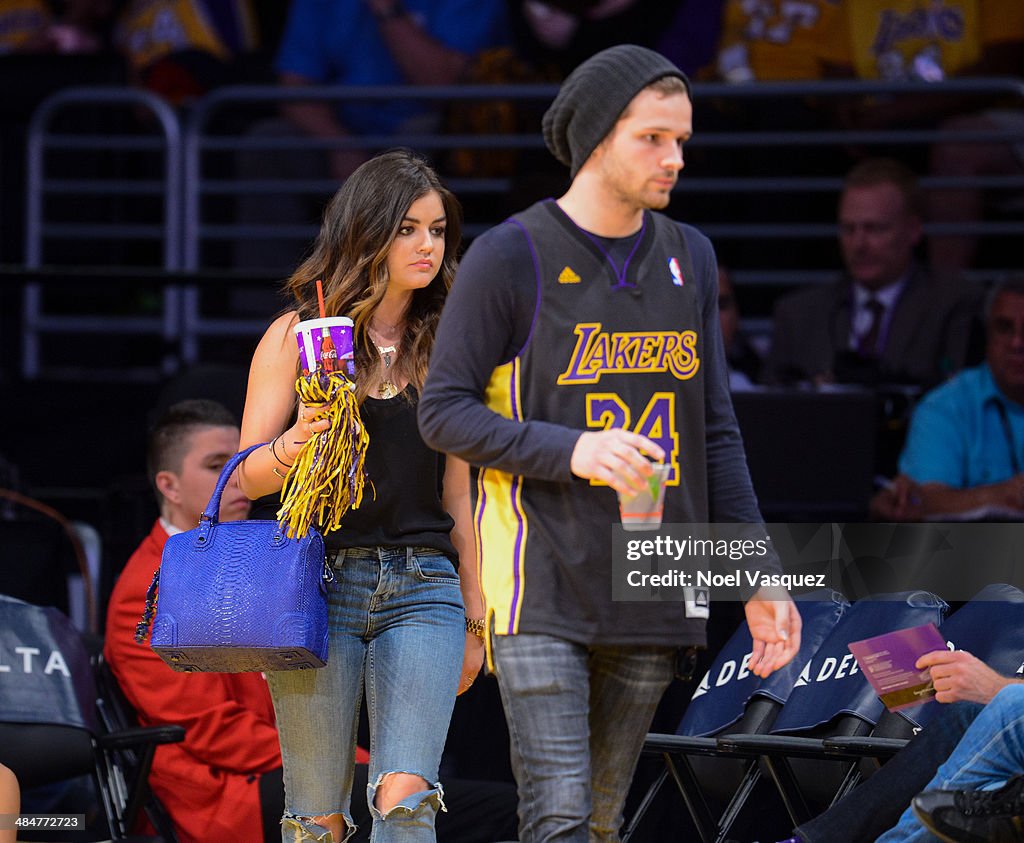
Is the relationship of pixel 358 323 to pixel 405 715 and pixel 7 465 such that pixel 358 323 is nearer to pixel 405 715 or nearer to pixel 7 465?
pixel 405 715

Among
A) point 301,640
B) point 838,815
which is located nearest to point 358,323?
point 301,640

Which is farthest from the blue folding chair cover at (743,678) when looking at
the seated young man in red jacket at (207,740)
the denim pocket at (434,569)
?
the denim pocket at (434,569)

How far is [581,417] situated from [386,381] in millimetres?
636

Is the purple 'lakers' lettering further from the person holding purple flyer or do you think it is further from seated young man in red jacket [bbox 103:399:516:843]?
seated young man in red jacket [bbox 103:399:516:843]

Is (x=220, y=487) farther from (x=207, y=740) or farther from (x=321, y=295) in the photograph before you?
(x=207, y=740)

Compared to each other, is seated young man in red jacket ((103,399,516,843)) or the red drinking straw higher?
the red drinking straw

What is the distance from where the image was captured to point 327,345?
322cm

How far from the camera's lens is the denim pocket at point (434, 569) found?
3.31 metres

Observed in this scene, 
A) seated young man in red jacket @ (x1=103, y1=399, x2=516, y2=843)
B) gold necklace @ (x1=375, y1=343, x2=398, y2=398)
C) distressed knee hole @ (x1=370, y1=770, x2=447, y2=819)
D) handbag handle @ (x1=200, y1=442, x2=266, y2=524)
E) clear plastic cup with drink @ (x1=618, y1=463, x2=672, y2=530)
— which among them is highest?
gold necklace @ (x1=375, y1=343, x2=398, y2=398)

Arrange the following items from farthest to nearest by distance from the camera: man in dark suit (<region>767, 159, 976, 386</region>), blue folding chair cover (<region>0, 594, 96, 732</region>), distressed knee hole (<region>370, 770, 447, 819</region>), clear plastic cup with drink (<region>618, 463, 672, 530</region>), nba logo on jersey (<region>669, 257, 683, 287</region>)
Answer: man in dark suit (<region>767, 159, 976, 386</region>) < blue folding chair cover (<region>0, 594, 96, 732</region>) < distressed knee hole (<region>370, 770, 447, 819</region>) < nba logo on jersey (<region>669, 257, 683, 287</region>) < clear plastic cup with drink (<region>618, 463, 672, 530</region>)

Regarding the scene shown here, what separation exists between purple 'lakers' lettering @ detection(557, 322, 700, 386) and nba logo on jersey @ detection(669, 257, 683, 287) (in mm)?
115

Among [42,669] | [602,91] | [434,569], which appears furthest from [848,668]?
[42,669]

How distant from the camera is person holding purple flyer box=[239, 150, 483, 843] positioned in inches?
127

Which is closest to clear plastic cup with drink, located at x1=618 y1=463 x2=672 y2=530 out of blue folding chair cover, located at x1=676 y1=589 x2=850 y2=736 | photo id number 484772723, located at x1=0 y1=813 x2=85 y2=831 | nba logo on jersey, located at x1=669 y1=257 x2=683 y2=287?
nba logo on jersey, located at x1=669 y1=257 x2=683 y2=287
